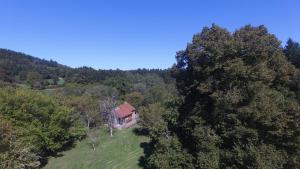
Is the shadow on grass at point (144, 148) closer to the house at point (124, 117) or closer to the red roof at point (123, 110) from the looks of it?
the house at point (124, 117)

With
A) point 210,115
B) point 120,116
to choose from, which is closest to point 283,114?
point 210,115

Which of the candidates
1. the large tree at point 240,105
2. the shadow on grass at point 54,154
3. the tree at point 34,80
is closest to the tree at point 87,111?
the shadow on grass at point 54,154

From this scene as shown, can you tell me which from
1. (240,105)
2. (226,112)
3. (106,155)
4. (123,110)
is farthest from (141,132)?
(240,105)

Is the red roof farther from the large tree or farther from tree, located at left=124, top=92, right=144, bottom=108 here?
the large tree

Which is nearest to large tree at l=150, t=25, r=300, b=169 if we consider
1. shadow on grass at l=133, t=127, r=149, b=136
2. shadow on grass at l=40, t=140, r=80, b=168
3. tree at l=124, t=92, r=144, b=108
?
shadow on grass at l=133, t=127, r=149, b=136

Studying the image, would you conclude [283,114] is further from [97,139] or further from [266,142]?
[97,139]

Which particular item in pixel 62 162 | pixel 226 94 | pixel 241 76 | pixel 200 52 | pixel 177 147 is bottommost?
pixel 62 162

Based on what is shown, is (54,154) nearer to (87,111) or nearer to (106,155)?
(106,155)
